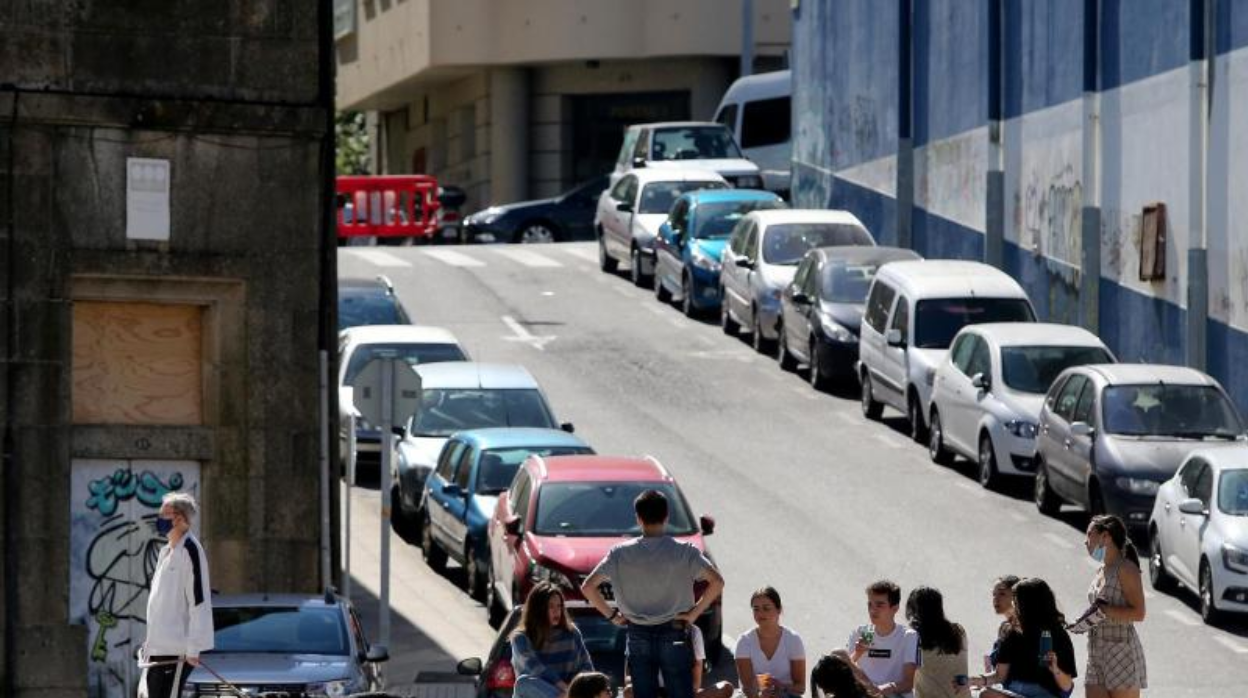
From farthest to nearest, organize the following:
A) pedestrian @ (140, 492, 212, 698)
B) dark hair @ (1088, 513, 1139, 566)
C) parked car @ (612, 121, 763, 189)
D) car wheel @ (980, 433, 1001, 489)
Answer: parked car @ (612, 121, 763, 189), car wheel @ (980, 433, 1001, 489), pedestrian @ (140, 492, 212, 698), dark hair @ (1088, 513, 1139, 566)

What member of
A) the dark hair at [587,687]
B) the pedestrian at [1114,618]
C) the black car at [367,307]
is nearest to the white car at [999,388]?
the black car at [367,307]

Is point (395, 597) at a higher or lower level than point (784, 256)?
lower

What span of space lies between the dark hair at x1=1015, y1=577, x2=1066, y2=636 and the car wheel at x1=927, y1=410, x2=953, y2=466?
1638 centimetres

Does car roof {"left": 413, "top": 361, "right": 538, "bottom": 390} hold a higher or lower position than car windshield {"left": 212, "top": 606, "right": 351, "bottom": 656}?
higher

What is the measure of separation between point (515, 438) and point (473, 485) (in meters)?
0.88

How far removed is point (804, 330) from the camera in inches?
1489

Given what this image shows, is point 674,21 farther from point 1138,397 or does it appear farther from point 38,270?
point 38,270

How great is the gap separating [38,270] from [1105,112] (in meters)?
18.4

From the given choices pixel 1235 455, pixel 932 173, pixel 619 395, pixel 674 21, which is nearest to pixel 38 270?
pixel 1235 455

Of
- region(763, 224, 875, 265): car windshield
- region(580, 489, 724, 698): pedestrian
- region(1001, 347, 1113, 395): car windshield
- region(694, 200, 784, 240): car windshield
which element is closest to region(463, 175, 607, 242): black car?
region(694, 200, 784, 240): car windshield

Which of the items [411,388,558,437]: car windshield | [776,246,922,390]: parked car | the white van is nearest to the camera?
[411,388,558,437]: car windshield

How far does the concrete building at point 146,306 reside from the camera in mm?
22203

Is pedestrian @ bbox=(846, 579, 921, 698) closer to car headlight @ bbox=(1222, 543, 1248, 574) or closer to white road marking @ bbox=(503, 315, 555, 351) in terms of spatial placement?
car headlight @ bbox=(1222, 543, 1248, 574)

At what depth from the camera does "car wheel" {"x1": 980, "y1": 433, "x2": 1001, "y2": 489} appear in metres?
31.1
